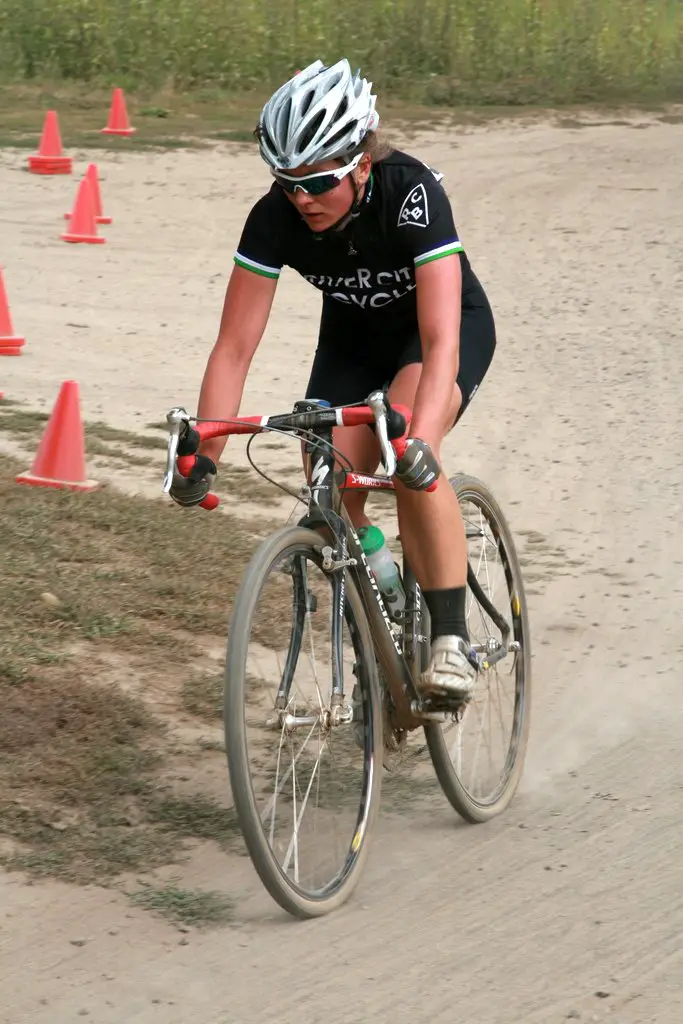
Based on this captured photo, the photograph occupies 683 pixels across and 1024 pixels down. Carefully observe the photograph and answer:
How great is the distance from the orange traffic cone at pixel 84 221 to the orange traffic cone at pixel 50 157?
95.6 inches

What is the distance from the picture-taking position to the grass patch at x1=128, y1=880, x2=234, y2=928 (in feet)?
13.5

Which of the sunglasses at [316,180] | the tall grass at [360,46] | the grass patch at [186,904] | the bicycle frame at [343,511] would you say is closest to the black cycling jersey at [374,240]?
the sunglasses at [316,180]

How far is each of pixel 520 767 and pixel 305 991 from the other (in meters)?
1.59

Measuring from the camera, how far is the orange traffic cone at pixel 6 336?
10.5m

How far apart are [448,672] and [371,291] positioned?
1.11 meters

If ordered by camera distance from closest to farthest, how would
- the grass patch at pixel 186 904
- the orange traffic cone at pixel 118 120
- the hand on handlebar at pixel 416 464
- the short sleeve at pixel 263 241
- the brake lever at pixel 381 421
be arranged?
the brake lever at pixel 381 421, the hand on handlebar at pixel 416 464, the grass patch at pixel 186 904, the short sleeve at pixel 263 241, the orange traffic cone at pixel 118 120

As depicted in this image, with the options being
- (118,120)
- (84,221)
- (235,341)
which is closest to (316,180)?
(235,341)

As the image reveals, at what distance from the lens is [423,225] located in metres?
4.37

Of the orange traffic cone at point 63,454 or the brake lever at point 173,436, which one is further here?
the orange traffic cone at point 63,454

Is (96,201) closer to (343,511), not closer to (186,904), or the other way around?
(343,511)

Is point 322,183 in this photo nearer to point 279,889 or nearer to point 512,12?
point 279,889

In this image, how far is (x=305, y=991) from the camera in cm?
379

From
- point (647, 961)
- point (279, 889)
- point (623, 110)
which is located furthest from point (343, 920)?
point (623, 110)

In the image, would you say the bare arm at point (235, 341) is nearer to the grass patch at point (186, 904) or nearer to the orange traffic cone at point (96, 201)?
the grass patch at point (186, 904)
